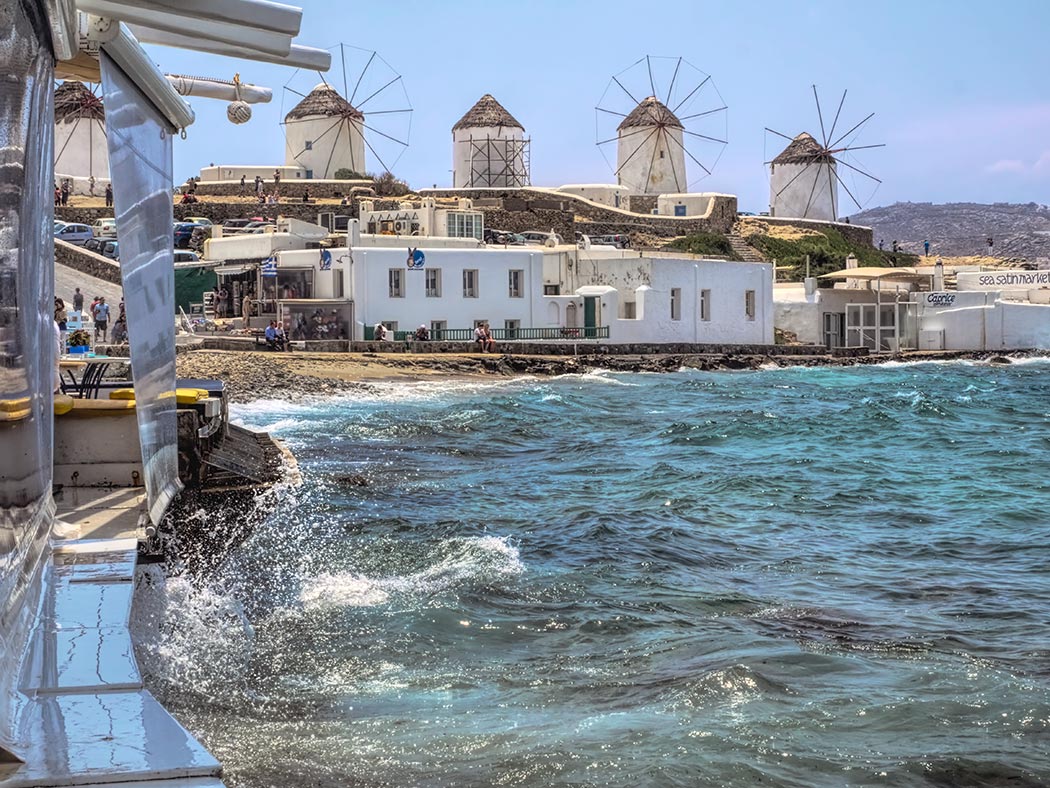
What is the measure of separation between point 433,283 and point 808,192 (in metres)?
40.2

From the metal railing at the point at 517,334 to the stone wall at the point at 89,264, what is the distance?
6.16 m

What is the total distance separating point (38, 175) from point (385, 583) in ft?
13.3

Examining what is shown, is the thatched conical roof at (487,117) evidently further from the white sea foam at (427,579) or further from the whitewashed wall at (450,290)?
the white sea foam at (427,579)

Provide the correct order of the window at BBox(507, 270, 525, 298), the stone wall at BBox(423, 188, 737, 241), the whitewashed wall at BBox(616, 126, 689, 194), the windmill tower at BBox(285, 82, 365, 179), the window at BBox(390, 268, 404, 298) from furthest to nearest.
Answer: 1. the whitewashed wall at BBox(616, 126, 689, 194)
2. the windmill tower at BBox(285, 82, 365, 179)
3. the stone wall at BBox(423, 188, 737, 241)
4. the window at BBox(507, 270, 525, 298)
5. the window at BBox(390, 268, 404, 298)

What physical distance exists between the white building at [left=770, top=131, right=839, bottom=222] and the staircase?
1125 centimetres

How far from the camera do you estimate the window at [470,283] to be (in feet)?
120

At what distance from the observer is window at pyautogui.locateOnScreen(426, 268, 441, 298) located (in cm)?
3597

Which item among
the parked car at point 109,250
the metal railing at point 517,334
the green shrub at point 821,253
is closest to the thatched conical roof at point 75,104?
the parked car at point 109,250

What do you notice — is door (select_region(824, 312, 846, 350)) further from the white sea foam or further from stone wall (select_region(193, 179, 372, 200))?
the white sea foam

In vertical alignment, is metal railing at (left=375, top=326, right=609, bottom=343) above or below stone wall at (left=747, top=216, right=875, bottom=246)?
below

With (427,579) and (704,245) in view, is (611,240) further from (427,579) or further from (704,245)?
(427,579)

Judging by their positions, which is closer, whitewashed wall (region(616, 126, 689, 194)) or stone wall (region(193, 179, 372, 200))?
stone wall (region(193, 179, 372, 200))

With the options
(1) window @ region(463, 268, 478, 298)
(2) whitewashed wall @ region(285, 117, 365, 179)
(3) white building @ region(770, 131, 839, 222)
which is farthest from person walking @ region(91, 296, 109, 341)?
(3) white building @ region(770, 131, 839, 222)

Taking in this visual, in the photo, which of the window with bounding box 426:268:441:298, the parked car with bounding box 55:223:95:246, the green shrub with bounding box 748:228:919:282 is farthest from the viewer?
the green shrub with bounding box 748:228:919:282
